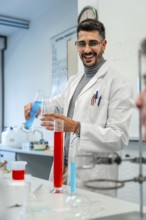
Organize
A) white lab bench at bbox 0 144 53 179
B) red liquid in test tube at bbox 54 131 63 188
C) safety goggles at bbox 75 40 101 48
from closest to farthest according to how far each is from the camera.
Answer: red liquid in test tube at bbox 54 131 63 188 < safety goggles at bbox 75 40 101 48 < white lab bench at bbox 0 144 53 179

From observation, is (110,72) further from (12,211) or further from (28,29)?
(28,29)

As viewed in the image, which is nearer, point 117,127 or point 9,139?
point 117,127

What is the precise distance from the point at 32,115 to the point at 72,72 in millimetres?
1593

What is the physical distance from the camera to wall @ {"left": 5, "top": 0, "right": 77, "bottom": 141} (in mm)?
3682

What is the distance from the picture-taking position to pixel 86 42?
3.94ft

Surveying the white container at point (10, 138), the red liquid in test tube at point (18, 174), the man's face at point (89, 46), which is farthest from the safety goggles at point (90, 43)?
the white container at point (10, 138)

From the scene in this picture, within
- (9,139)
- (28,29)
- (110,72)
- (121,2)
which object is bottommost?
(9,139)

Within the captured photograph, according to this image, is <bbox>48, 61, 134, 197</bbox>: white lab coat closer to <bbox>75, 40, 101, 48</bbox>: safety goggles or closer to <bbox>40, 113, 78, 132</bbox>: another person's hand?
<bbox>40, 113, 78, 132</bbox>: another person's hand

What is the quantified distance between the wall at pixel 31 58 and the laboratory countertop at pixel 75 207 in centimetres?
280

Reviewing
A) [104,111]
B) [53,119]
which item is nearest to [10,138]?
[104,111]

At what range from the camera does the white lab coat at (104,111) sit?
1.04 meters

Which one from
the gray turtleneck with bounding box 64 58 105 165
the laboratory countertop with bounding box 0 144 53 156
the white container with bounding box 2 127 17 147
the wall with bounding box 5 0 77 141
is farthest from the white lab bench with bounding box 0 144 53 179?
the gray turtleneck with bounding box 64 58 105 165

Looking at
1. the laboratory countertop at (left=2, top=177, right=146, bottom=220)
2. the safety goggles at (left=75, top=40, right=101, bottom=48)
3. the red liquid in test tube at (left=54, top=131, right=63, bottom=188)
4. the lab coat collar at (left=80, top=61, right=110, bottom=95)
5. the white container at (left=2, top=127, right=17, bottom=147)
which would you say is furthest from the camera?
the white container at (left=2, top=127, right=17, bottom=147)

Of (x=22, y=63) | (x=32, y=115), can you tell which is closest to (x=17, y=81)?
(x=22, y=63)
